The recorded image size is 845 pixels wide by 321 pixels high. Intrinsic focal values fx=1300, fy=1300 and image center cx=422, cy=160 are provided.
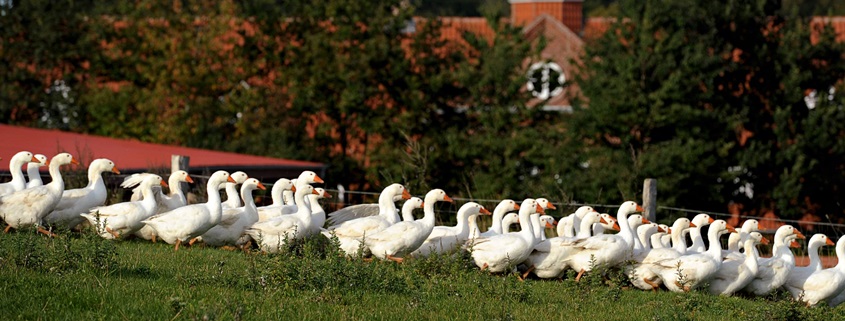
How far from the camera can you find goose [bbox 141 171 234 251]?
15586 millimetres

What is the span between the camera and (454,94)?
114 ft

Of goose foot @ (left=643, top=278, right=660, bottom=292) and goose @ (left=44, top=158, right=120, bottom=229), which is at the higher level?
goose @ (left=44, top=158, right=120, bottom=229)

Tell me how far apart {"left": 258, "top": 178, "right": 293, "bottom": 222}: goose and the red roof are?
4.38m

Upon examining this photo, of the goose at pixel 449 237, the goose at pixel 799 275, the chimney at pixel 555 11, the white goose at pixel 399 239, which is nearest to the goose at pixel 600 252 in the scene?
the goose at pixel 449 237

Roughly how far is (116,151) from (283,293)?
15036mm

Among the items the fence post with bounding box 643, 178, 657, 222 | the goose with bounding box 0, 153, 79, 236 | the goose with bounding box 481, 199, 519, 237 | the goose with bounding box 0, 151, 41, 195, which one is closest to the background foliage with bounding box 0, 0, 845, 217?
the fence post with bounding box 643, 178, 657, 222

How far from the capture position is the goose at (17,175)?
16.2 meters

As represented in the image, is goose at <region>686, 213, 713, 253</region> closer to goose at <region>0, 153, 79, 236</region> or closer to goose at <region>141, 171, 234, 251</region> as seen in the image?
goose at <region>141, 171, 234, 251</region>

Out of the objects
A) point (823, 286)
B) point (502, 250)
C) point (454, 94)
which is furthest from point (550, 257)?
point (454, 94)

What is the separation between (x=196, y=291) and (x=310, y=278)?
1.05 m

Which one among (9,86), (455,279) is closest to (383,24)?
(9,86)

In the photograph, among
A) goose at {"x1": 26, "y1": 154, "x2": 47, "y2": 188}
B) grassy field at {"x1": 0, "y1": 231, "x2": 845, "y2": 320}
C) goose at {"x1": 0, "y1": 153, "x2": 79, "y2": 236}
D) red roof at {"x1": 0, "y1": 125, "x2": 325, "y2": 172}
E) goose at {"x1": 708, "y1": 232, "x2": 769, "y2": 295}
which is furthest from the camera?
red roof at {"x1": 0, "y1": 125, "x2": 325, "y2": 172}

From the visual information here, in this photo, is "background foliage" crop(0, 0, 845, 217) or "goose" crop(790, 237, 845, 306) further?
"background foliage" crop(0, 0, 845, 217)

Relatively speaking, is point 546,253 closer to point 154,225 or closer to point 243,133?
point 154,225
